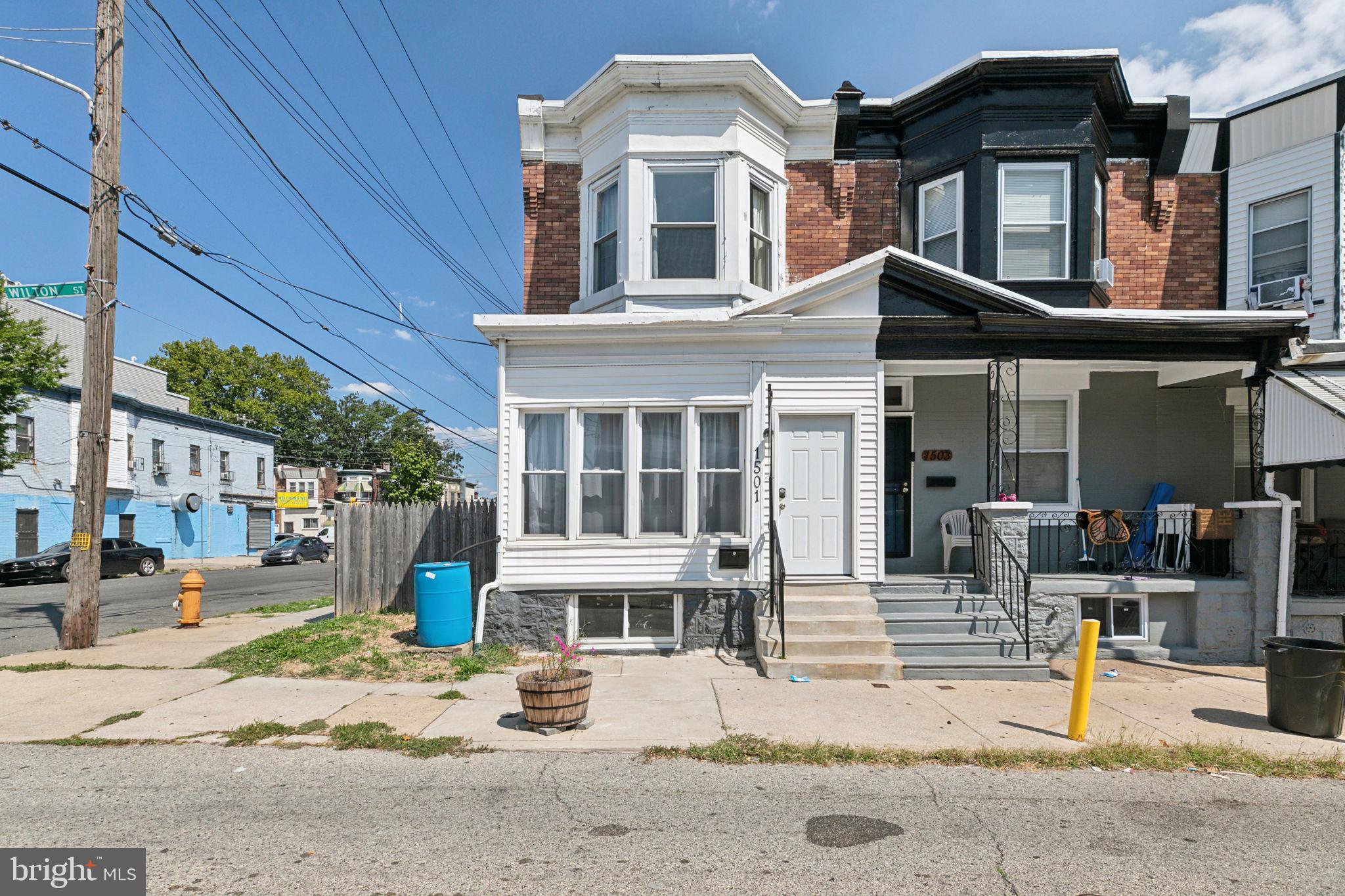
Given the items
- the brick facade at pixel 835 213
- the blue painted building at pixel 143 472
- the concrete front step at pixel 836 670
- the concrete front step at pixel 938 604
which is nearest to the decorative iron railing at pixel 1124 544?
the concrete front step at pixel 938 604

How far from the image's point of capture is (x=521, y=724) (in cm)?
670

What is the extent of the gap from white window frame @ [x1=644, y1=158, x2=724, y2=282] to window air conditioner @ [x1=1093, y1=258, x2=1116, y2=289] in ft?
18.0

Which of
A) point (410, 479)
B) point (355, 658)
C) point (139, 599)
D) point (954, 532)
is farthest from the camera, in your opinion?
point (139, 599)

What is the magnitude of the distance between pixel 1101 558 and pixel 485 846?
9.85 m

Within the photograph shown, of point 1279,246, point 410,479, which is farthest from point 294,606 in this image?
point 1279,246

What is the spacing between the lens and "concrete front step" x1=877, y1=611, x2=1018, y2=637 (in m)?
9.02

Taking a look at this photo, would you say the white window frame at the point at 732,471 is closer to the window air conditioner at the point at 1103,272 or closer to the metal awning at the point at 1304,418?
the window air conditioner at the point at 1103,272

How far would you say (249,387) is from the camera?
57812mm

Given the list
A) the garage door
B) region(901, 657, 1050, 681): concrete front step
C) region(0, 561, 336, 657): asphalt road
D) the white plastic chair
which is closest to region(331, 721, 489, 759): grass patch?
region(901, 657, 1050, 681): concrete front step

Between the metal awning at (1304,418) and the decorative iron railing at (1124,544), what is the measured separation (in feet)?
4.22

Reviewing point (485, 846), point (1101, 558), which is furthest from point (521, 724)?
point (1101, 558)

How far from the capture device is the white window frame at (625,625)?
9.82 metres

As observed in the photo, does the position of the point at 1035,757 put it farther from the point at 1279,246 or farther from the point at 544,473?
the point at 1279,246

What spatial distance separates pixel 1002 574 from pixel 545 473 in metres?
5.94
